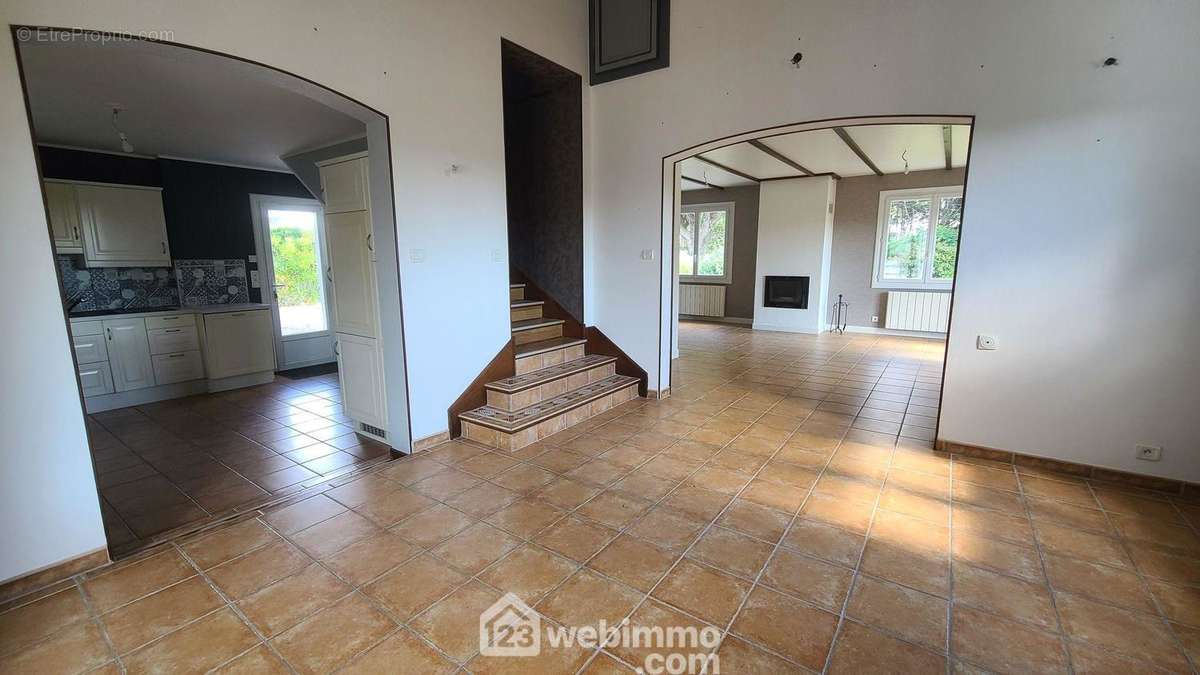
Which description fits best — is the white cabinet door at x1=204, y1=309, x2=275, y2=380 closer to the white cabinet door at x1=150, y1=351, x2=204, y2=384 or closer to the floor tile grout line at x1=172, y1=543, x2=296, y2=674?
the white cabinet door at x1=150, y1=351, x2=204, y2=384

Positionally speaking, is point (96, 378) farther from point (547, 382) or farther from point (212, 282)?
point (547, 382)

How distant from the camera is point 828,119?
364 cm

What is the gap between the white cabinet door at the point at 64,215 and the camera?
185 inches

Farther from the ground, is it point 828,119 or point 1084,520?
point 828,119

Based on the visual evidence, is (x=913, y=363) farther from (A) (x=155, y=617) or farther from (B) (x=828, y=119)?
(A) (x=155, y=617)

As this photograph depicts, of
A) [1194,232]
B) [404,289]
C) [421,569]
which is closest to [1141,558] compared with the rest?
[1194,232]

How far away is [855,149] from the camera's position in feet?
21.2

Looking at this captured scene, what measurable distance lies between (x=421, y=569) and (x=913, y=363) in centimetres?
654

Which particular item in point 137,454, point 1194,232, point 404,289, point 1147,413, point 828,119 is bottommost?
point 137,454

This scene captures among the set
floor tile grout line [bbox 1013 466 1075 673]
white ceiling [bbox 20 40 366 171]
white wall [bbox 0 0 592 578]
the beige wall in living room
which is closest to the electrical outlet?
floor tile grout line [bbox 1013 466 1075 673]

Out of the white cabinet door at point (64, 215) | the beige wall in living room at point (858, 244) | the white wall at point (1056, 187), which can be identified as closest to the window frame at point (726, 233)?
the beige wall in living room at point (858, 244)

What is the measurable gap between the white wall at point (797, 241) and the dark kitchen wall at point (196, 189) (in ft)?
24.7

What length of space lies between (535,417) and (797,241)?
686 centimetres

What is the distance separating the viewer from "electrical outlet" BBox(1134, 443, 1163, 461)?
2.93 m
